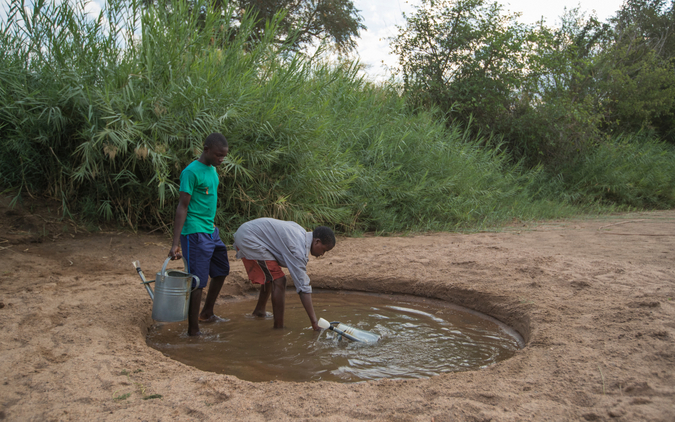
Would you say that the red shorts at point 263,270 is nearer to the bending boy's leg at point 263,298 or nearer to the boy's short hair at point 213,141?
the bending boy's leg at point 263,298

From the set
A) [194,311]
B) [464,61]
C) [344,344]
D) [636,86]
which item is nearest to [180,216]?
[194,311]

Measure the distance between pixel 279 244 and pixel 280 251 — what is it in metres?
0.05

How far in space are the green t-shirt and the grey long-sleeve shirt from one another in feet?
1.02

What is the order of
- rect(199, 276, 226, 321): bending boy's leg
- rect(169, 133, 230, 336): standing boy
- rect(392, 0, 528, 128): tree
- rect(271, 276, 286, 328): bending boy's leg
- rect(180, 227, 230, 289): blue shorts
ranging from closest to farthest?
rect(169, 133, 230, 336): standing boy < rect(180, 227, 230, 289): blue shorts < rect(271, 276, 286, 328): bending boy's leg < rect(199, 276, 226, 321): bending boy's leg < rect(392, 0, 528, 128): tree

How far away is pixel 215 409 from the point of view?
A: 207 cm

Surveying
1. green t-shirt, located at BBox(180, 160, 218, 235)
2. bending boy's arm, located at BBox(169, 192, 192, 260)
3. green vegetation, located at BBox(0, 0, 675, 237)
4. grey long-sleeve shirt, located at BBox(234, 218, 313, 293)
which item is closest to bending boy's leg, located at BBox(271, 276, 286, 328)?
grey long-sleeve shirt, located at BBox(234, 218, 313, 293)

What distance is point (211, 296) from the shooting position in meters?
3.63

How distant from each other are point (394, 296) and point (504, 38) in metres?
8.46

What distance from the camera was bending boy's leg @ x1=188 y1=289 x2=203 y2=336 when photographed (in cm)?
318

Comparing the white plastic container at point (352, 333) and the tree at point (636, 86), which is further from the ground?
the tree at point (636, 86)

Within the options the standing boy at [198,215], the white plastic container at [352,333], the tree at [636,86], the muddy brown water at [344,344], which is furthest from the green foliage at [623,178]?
the standing boy at [198,215]

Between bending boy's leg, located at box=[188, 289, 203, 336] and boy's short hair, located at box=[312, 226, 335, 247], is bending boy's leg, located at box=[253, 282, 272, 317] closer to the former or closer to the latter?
bending boy's leg, located at box=[188, 289, 203, 336]

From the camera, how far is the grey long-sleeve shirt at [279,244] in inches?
126

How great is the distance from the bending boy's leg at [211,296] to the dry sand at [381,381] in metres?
0.42
